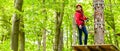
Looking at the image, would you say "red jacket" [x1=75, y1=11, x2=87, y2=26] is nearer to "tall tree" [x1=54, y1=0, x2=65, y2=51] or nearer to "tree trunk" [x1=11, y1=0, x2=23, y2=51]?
"tree trunk" [x1=11, y1=0, x2=23, y2=51]

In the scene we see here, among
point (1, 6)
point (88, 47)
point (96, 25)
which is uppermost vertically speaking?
point (1, 6)

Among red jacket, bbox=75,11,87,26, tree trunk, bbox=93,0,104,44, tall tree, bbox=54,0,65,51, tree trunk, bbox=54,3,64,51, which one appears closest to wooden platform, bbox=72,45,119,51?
tree trunk, bbox=93,0,104,44

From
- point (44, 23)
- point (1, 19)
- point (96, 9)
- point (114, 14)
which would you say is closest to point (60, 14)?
point (44, 23)

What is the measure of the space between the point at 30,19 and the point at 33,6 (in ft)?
3.12

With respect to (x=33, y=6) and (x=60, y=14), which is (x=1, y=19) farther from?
(x=60, y=14)

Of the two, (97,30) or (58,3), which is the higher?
(58,3)

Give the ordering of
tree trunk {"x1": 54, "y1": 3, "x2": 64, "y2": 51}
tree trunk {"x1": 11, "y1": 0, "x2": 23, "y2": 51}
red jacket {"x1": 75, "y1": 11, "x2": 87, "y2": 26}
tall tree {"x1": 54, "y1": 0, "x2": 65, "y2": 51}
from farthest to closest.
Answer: tree trunk {"x1": 54, "y1": 3, "x2": 64, "y2": 51} → tall tree {"x1": 54, "y1": 0, "x2": 65, "y2": 51} → tree trunk {"x1": 11, "y1": 0, "x2": 23, "y2": 51} → red jacket {"x1": 75, "y1": 11, "x2": 87, "y2": 26}

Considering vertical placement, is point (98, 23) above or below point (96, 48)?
above

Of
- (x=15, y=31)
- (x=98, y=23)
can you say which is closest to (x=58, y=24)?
(x=15, y=31)

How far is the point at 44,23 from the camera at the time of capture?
21.4 m

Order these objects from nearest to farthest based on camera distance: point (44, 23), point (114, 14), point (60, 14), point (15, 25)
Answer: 1. point (15, 25)
2. point (44, 23)
3. point (60, 14)
4. point (114, 14)

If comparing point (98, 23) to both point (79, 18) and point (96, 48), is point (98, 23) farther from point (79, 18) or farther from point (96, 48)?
point (96, 48)

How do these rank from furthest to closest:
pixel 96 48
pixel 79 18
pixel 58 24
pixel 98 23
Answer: pixel 58 24 → pixel 98 23 → pixel 79 18 → pixel 96 48

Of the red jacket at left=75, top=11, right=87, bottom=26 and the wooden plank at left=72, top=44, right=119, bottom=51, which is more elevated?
the red jacket at left=75, top=11, right=87, bottom=26
